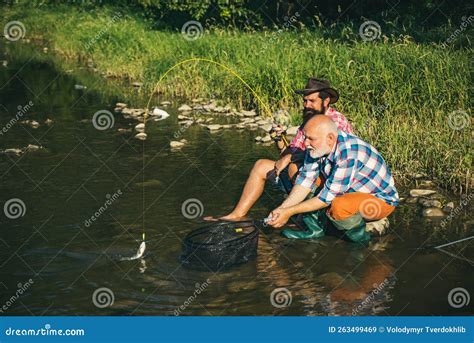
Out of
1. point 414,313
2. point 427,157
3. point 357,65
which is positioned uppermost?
point 357,65

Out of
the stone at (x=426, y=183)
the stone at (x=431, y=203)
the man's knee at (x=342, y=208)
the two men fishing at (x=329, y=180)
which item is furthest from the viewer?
the stone at (x=426, y=183)

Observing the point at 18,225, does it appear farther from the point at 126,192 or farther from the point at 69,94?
the point at 69,94

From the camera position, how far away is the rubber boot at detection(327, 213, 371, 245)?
6.76 metres

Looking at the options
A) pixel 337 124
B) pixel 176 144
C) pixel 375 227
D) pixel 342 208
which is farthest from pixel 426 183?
pixel 176 144

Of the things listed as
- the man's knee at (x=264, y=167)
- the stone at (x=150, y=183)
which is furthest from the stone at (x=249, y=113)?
the man's knee at (x=264, y=167)

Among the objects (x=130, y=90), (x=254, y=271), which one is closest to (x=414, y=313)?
(x=254, y=271)

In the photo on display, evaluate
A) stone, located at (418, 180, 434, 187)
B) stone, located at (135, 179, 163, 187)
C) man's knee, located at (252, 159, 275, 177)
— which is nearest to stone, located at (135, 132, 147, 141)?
stone, located at (135, 179, 163, 187)

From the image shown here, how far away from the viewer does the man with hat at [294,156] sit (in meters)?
7.27

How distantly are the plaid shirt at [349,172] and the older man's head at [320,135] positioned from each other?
0.11 meters

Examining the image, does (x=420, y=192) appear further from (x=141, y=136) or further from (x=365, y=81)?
(x=141, y=136)

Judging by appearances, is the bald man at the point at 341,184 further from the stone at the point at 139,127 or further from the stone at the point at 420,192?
the stone at the point at 139,127

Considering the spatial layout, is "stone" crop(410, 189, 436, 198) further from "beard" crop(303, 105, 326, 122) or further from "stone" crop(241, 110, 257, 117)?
"stone" crop(241, 110, 257, 117)

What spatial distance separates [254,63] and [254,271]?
735 centimetres

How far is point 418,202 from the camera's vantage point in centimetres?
801
